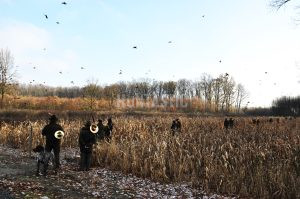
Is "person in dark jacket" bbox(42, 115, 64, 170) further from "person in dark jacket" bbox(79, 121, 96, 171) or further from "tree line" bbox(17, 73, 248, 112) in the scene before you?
"tree line" bbox(17, 73, 248, 112)

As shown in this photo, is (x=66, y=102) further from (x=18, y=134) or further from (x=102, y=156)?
(x=102, y=156)

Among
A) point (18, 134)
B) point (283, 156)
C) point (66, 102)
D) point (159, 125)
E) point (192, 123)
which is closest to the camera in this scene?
point (283, 156)

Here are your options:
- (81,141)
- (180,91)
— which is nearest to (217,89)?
(180,91)

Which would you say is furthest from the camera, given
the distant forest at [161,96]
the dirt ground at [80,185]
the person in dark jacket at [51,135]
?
the distant forest at [161,96]

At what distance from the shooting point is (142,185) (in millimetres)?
14656

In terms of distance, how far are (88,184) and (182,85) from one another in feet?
388

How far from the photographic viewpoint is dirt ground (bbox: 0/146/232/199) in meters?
12.5

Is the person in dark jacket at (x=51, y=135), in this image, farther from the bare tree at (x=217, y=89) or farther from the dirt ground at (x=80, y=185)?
the bare tree at (x=217, y=89)

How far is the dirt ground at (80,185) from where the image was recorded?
1252 cm

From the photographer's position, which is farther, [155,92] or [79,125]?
[155,92]

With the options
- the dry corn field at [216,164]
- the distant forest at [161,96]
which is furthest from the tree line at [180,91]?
the dry corn field at [216,164]

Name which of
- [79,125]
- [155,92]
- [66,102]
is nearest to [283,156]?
[79,125]

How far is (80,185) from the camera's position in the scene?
14.0 m

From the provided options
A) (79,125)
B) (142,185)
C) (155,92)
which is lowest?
(142,185)
